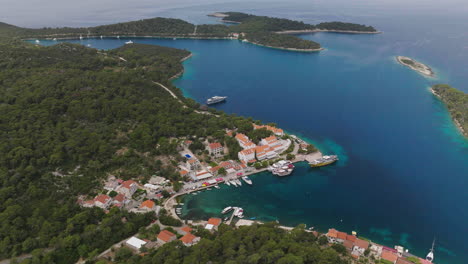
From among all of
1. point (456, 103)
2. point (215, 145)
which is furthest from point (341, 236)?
point (456, 103)

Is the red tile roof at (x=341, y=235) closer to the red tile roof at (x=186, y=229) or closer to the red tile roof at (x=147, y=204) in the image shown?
the red tile roof at (x=186, y=229)

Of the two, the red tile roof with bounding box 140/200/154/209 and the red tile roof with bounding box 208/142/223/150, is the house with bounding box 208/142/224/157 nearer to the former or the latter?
the red tile roof with bounding box 208/142/223/150

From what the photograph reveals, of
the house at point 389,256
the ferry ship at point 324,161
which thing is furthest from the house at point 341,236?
the ferry ship at point 324,161

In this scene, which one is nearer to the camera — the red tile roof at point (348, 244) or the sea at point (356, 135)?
the red tile roof at point (348, 244)

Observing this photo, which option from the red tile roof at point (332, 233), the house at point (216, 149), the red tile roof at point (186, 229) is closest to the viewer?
the red tile roof at point (332, 233)

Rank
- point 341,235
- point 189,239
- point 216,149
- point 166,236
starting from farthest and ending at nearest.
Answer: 1. point 216,149
2. point 341,235
3. point 166,236
4. point 189,239

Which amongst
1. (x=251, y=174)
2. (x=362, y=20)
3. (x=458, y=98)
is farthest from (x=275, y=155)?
(x=362, y=20)

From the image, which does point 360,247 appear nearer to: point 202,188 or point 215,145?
point 202,188
